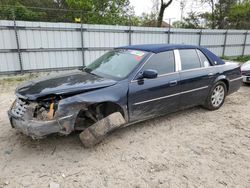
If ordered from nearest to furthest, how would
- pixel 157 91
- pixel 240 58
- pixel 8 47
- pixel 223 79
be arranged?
1. pixel 157 91
2. pixel 223 79
3. pixel 8 47
4. pixel 240 58

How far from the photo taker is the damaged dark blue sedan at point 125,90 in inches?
110

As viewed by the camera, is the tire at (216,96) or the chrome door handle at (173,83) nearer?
the chrome door handle at (173,83)

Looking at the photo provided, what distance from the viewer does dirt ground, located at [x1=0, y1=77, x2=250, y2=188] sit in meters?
2.49

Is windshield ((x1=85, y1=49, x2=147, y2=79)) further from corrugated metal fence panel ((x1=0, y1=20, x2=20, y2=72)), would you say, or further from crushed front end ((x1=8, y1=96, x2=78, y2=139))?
corrugated metal fence panel ((x1=0, y1=20, x2=20, y2=72))

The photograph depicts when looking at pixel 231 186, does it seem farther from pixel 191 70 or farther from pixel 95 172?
pixel 191 70

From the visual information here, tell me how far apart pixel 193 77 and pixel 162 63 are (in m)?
0.78

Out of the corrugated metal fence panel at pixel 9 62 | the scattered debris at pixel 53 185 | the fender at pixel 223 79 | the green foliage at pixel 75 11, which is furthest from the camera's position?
the green foliage at pixel 75 11

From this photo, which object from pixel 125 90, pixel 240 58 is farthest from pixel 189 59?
pixel 240 58

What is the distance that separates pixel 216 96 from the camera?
4.68 metres

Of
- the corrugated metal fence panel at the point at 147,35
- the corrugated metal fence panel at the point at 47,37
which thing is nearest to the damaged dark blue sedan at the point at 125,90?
the corrugated metal fence panel at the point at 47,37

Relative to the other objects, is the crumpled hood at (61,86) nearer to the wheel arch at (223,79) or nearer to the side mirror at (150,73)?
the side mirror at (150,73)

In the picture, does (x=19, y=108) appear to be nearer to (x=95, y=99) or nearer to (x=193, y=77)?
(x=95, y=99)

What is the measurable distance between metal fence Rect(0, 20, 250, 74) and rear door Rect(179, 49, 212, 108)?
219 inches

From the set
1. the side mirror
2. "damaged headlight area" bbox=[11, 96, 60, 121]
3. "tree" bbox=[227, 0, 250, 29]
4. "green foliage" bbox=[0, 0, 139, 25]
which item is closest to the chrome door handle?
the side mirror
